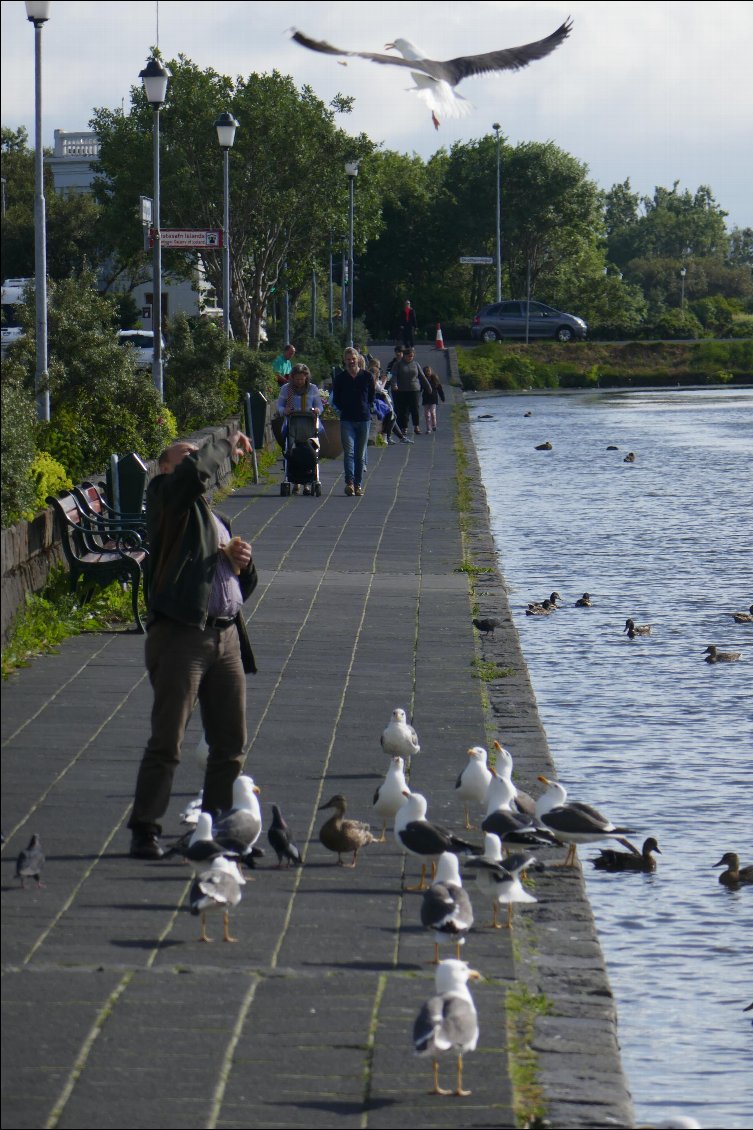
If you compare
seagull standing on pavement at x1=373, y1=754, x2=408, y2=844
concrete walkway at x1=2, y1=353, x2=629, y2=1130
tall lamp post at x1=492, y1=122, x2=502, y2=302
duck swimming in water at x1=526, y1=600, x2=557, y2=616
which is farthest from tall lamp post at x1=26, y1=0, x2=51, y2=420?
tall lamp post at x1=492, y1=122, x2=502, y2=302

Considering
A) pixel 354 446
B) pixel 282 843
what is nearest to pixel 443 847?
pixel 282 843

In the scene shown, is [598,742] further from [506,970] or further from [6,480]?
[506,970]

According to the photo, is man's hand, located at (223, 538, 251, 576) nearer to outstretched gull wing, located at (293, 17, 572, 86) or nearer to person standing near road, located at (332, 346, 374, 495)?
outstretched gull wing, located at (293, 17, 572, 86)

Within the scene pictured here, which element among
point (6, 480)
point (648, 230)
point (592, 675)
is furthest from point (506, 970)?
point (648, 230)

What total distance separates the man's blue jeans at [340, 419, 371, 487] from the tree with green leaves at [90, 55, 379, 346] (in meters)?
34.3

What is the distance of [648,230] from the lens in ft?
495

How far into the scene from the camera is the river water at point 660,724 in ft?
22.2

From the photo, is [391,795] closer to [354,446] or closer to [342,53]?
[342,53]

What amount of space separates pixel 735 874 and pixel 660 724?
307cm

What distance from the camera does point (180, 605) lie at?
6.50m

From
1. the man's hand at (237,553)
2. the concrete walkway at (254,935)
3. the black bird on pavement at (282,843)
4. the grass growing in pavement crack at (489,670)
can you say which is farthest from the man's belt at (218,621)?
the grass growing in pavement crack at (489,670)

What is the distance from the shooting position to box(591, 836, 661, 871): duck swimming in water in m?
8.30

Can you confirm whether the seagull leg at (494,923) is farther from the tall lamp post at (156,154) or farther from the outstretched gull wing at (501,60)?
the tall lamp post at (156,154)

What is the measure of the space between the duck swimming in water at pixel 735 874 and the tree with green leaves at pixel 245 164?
156ft
